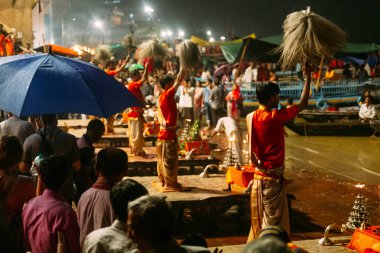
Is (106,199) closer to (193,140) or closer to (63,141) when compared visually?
(63,141)

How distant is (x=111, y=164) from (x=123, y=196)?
31.2 inches

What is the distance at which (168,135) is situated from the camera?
825 cm

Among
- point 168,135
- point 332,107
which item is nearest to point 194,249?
point 168,135

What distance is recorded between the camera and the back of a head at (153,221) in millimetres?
2865

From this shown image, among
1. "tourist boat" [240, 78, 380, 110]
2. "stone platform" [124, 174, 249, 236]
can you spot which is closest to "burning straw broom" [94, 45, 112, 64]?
"tourist boat" [240, 78, 380, 110]

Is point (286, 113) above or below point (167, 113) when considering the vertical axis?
above

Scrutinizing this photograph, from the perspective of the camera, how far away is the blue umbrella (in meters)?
4.86

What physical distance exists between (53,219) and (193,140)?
8.89 m

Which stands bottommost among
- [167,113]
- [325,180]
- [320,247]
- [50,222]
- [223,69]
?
[325,180]

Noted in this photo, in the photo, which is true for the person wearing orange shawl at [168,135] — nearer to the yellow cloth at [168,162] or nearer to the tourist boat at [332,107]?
the yellow cloth at [168,162]

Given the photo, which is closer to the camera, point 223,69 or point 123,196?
point 123,196

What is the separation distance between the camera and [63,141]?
5.74 meters

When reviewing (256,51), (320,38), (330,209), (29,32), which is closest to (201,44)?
(256,51)

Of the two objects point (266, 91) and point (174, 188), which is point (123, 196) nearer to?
point (266, 91)
